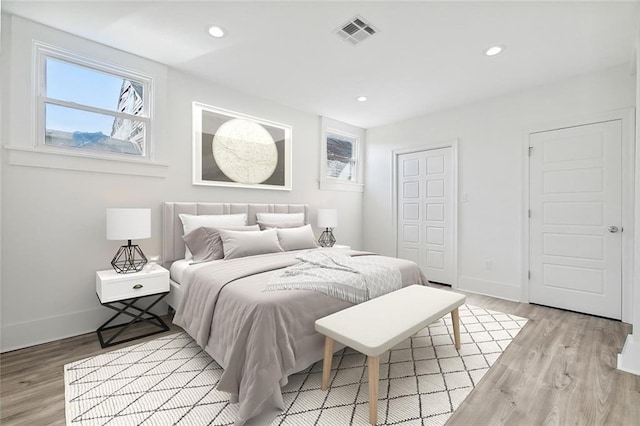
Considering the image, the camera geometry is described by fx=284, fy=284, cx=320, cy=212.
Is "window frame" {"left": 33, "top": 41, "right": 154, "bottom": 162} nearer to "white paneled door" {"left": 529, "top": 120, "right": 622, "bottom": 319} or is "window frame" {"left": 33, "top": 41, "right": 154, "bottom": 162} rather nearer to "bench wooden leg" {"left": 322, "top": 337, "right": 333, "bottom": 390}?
"bench wooden leg" {"left": 322, "top": 337, "right": 333, "bottom": 390}

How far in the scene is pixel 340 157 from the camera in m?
5.02

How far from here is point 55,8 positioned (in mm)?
2180

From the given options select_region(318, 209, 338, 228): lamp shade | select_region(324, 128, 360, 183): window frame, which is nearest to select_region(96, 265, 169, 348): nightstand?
select_region(318, 209, 338, 228): lamp shade

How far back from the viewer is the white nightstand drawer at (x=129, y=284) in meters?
2.29

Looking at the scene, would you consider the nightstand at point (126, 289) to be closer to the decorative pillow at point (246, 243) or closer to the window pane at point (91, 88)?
the decorative pillow at point (246, 243)

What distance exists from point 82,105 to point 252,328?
2.61 m

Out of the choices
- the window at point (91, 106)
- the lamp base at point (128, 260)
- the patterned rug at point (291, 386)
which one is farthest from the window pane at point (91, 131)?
the patterned rug at point (291, 386)

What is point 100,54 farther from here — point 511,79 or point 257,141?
point 511,79

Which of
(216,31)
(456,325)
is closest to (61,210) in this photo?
(216,31)

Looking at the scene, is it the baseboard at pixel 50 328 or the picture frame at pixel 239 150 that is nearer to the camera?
the baseboard at pixel 50 328

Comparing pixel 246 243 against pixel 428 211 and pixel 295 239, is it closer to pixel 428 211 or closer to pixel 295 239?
pixel 295 239

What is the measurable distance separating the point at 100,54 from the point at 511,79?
4.27 metres

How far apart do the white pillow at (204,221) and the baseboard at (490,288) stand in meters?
3.17

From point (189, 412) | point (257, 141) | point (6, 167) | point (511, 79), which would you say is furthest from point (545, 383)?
point (6, 167)
